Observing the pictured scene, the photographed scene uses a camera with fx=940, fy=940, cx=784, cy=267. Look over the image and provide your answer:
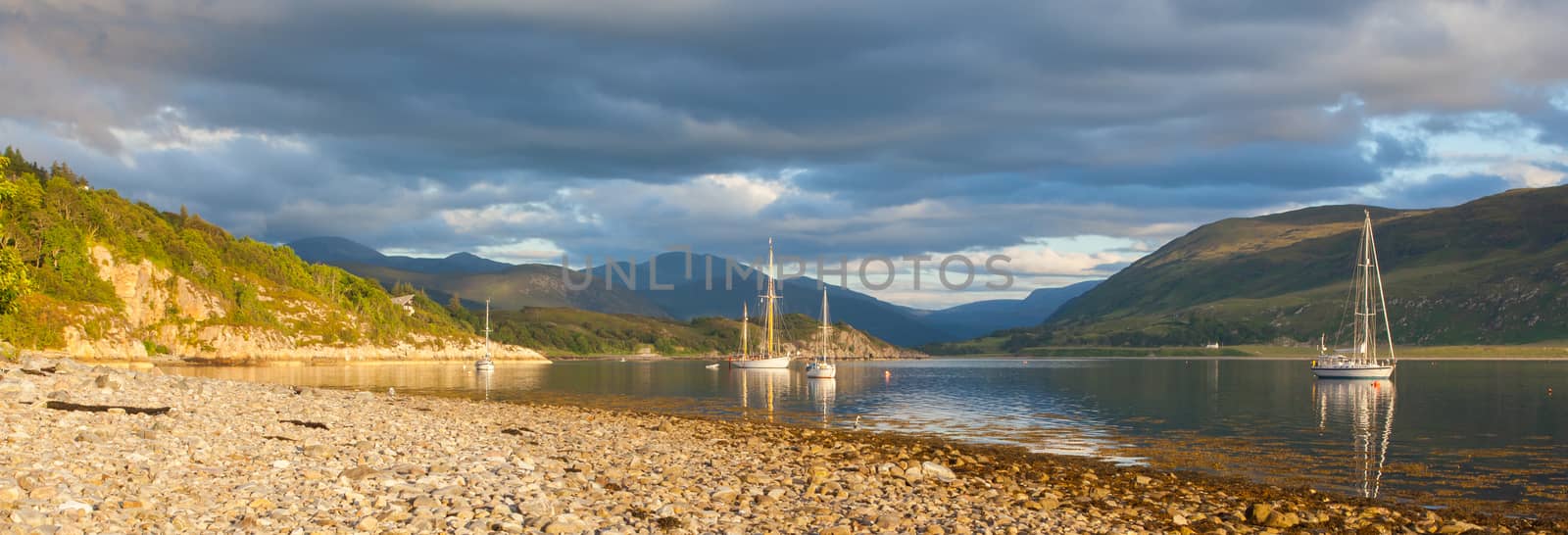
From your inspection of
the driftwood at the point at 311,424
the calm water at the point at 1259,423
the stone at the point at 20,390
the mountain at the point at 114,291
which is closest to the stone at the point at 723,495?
the driftwood at the point at 311,424

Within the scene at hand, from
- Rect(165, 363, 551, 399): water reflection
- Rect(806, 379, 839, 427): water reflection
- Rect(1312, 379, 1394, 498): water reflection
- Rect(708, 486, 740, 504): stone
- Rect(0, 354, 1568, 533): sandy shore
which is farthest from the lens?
Rect(165, 363, 551, 399): water reflection

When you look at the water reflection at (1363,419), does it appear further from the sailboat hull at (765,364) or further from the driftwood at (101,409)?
the sailboat hull at (765,364)

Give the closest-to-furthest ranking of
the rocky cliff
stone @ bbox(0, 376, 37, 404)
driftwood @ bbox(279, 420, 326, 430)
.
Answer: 1. stone @ bbox(0, 376, 37, 404)
2. driftwood @ bbox(279, 420, 326, 430)
3. the rocky cliff

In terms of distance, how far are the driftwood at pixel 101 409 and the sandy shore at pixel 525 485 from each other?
14cm

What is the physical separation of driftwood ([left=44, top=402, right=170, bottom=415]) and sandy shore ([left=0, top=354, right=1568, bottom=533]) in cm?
14

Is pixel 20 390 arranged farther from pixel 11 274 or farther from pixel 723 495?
pixel 723 495

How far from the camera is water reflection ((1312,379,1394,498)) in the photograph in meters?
37.4

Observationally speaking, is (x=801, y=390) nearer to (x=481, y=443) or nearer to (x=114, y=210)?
(x=481, y=443)

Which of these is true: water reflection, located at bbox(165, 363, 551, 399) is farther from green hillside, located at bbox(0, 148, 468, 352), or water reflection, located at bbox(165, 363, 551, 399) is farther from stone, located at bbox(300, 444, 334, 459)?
stone, located at bbox(300, 444, 334, 459)

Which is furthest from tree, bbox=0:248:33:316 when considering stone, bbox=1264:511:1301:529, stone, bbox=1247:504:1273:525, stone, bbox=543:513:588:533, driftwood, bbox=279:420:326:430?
stone, bbox=1264:511:1301:529

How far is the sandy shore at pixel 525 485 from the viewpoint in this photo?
696 inches

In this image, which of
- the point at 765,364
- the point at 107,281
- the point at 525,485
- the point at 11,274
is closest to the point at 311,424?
the point at 525,485

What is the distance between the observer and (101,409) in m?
29.6

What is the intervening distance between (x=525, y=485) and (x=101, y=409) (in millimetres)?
16699
